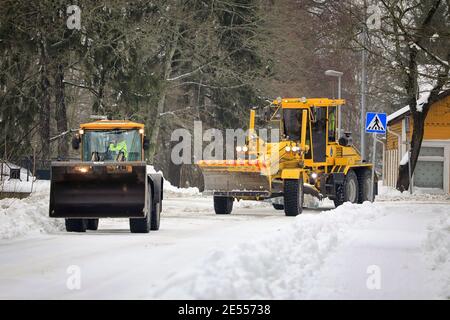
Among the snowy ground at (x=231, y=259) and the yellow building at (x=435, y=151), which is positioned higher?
the yellow building at (x=435, y=151)

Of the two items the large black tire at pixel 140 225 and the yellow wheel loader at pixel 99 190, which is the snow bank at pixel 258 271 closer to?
the yellow wheel loader at pixel 99 190

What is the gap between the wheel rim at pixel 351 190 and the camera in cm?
2961

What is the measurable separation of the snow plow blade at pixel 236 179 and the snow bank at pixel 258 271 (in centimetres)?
984

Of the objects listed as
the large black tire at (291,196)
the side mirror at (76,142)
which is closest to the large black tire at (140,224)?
the side mirror at (76,142)

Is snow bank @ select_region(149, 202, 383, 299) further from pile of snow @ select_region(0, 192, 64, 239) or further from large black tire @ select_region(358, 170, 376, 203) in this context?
large black tire @ select_region(358, 170, 376, 203)

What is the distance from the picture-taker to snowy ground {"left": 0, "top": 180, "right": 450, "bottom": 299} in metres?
9.83

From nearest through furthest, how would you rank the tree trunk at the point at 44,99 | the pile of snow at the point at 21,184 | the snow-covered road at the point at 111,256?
the snow-covered road at the point at 111,256
the pile of snow at the point at 21,184
the tree trunk at the point at 44,99

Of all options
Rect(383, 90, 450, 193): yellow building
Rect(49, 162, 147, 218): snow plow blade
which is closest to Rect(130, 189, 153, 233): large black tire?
Rect(49, 162, 147, 218): snow plow blade

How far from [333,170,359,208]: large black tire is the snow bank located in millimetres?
13533

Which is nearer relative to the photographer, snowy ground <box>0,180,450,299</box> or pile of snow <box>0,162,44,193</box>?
snowy ground <box>0,180,450,299</box>

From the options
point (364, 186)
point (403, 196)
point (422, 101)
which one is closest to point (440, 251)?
point (364, 186)

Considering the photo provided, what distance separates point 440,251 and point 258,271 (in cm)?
365

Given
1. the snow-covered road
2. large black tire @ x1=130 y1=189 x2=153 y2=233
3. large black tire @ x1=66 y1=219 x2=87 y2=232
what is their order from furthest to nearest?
A: 1. large black tire @ x1=66 y1=219 x2=87 y2=232
2. large black tire @ x1=130 y1=189 x2=153 y2=233
3. the snow-covered road

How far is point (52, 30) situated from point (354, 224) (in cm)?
1948
